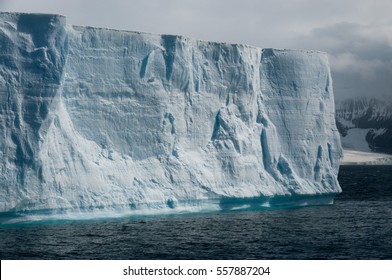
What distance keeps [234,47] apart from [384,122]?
13140 cm

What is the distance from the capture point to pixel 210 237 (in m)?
22.8

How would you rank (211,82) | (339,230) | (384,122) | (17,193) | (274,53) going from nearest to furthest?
(17,193) → (339,230) → (211,82) → (274,53) → (384,122)

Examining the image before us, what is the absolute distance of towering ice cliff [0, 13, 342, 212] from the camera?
74.7 ft

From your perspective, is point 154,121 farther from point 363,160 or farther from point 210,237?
point 363,160

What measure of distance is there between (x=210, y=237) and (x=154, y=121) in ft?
16.1

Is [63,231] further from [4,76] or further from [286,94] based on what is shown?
[286,94]

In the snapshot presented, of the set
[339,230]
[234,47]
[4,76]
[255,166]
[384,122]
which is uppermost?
[384,122]

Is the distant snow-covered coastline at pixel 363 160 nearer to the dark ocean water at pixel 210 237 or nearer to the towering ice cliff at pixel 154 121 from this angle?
the towering ice cliff at pixel 154 121

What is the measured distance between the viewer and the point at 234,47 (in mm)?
28562

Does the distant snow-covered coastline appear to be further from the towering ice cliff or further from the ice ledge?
the towering ice cliff

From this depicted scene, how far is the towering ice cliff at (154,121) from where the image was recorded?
22781 millimetres

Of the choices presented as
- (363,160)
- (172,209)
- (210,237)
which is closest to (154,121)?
(172,209)

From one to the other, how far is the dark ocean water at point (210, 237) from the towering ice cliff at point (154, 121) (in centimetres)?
76

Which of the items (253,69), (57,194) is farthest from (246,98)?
(57,194)
